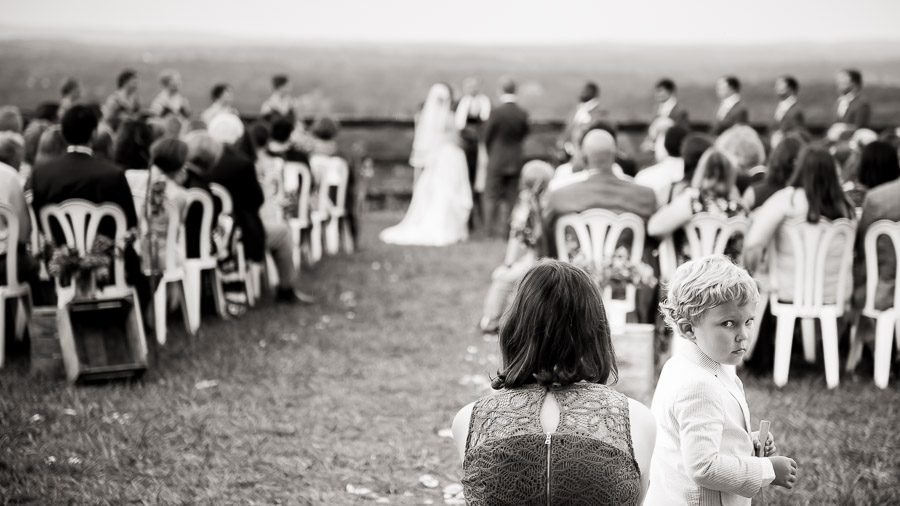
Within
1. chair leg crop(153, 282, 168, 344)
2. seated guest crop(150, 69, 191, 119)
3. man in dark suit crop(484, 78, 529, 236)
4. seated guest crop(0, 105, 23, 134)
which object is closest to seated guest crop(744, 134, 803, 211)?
chair leg crop(153, 282, 168, 344)

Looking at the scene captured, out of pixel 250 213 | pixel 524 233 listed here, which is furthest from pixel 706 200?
pixel 250 213

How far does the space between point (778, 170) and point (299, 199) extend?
451 centimetres

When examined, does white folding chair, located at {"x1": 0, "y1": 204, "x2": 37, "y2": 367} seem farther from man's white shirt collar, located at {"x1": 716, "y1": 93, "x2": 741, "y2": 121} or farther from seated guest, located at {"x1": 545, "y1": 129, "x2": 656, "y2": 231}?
man's white shirt collar, located at {"x1": 716, "y1": 93, "x2": 741, "y2": 121}

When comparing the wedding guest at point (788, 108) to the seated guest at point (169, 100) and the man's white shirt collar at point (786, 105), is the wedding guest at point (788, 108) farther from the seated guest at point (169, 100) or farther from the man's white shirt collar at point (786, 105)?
the seated guest at point (169, 100)

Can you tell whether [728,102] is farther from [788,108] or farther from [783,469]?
[783,469]

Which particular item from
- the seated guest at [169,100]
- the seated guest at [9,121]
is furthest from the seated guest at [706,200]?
the seated guest at [169,100]

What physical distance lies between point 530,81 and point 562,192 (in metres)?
13.8

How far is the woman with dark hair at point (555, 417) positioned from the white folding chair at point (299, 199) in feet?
20.7

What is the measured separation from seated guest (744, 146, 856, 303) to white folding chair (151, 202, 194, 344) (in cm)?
361

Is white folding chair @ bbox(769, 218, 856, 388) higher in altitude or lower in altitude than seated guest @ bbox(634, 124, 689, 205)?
lower

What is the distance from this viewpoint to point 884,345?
507cm

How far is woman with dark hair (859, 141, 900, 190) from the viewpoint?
5445mm

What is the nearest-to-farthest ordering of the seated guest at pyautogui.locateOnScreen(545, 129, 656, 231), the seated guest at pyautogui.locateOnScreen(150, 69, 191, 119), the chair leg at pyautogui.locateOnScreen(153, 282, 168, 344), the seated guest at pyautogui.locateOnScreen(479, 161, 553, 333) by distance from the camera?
1. the seated guest at pyautogui.locateOnScreen(545, 129, 656, 231)
2. the chair leg at pyautogui.locateOnScreen(153, 282, 168, 344)
3. the seated guest at pyautogui.locateOnScreen(479, 161, 553, 333)
4. the seated guest at pyautogui.locateOnScreen(150, 69, 191, 119)

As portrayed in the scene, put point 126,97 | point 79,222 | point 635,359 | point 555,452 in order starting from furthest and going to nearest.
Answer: point 126,97 → point 79,222 → point 635,359 → point 555,452
